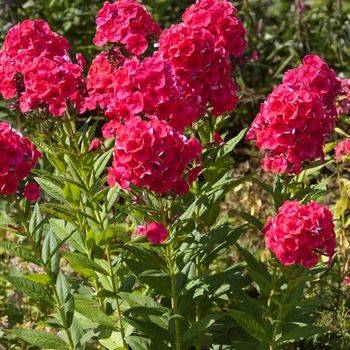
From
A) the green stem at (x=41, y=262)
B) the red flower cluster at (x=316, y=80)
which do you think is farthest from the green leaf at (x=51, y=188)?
the red flower cluster at (x=316, y=80)

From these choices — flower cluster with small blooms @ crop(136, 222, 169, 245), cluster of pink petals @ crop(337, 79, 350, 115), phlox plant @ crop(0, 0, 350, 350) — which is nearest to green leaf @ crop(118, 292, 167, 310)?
phlox plant @ crop(0, 0, 350, 350)

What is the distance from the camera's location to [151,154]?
9.48ft

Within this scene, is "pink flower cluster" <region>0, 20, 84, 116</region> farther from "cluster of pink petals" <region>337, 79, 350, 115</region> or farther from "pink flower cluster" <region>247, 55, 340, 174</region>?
"cluster of pink petals" <region>337, 79, 350, 115</region>

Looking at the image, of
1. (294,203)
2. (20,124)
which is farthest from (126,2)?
(20,124)

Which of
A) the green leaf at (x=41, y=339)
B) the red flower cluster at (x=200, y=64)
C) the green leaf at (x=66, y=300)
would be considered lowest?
the green leaf at (x=41, y=339)

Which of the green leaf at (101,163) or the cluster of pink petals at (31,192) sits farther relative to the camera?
the green leaf at (101,163)

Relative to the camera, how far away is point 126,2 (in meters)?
3.66

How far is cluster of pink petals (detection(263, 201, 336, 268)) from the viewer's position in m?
2.96

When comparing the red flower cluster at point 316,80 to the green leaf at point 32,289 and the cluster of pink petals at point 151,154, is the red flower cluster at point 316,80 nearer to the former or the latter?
the cluster of pink petals at point 151,154

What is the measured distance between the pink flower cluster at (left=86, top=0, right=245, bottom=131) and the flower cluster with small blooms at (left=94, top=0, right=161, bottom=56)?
8 centimetres

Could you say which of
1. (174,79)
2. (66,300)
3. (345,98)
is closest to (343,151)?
(345,98)

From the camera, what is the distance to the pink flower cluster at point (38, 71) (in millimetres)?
3404

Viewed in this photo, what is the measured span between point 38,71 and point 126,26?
0.46m

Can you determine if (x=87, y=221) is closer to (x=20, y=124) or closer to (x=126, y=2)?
(x=126, y=2)
